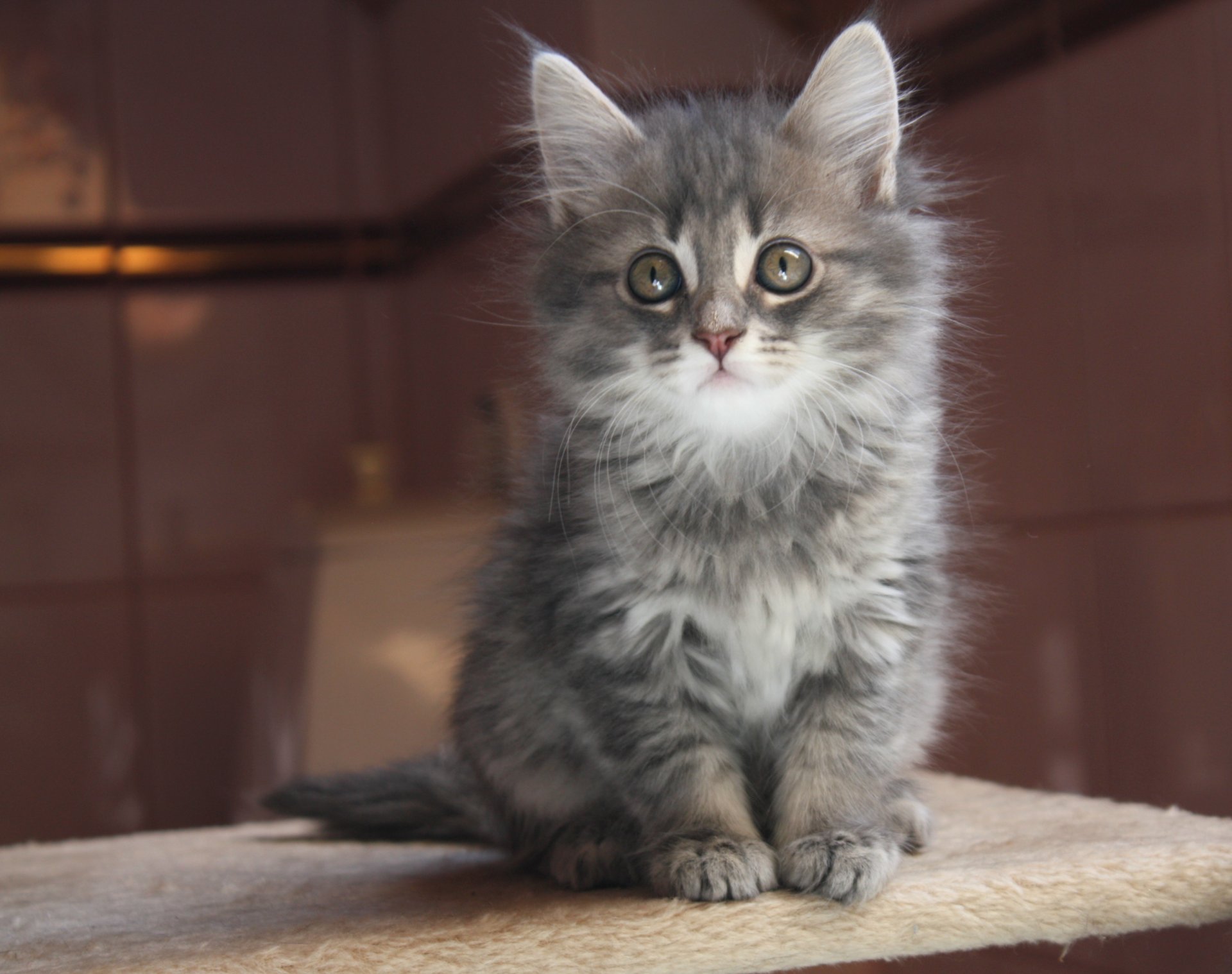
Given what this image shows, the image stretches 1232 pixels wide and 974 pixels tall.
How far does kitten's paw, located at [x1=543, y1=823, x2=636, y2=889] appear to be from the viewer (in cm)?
129

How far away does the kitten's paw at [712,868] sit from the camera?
1141mm

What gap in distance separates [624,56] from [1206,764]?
5.37 ft

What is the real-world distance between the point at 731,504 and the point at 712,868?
1.14 ft

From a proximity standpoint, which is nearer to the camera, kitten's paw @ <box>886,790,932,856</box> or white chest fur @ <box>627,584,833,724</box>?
white chest fur @ <box>627,584,833,724</box>

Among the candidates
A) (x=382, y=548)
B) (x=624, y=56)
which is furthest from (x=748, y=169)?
(x=382, y=548)

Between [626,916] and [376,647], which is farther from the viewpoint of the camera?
[376,647]

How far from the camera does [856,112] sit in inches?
52.3

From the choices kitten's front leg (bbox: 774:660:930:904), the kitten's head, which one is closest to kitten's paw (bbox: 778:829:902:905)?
kitten's front leg (bbox: 774:660:930:904)

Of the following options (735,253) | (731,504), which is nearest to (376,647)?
(731,504)

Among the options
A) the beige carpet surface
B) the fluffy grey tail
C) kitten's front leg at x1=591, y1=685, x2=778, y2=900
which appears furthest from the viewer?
the fluffy grey tail

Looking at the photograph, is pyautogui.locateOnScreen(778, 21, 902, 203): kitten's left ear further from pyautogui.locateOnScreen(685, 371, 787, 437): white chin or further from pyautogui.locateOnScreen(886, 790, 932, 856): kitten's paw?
pyautogui.locateOnScreen(886, 790, 932, 856): kitten's paw

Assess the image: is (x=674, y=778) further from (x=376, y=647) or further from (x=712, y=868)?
(x=376, y=647)

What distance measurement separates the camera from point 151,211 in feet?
10.6

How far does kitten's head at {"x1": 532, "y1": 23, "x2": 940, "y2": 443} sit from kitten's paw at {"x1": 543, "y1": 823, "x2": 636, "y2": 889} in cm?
43
